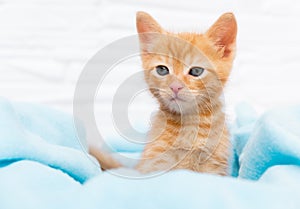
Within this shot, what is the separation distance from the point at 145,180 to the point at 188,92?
0.22 m

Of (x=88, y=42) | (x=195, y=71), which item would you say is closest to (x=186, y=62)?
(x=195, y=71)

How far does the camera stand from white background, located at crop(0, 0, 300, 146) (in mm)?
1355

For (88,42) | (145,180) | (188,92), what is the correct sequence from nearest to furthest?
(145,180)
(188,92)
(88,42)

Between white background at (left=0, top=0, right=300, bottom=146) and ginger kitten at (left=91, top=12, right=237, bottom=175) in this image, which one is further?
white background at (left=0, top=0, right=300, bottom=146)

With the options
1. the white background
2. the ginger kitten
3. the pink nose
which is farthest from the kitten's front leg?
the white background

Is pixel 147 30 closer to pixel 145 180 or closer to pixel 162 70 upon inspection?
pixel 162 70

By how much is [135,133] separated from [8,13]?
674mm

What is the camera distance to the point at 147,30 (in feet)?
2.63

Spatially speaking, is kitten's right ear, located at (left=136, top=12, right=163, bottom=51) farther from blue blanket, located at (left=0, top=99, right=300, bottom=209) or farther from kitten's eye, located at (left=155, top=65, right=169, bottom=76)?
blue blanket, located at (left=0, top=99, right=300, bottom=209)

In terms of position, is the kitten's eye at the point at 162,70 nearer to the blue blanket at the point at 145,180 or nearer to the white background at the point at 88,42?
the blue blanket at the point at 145,180

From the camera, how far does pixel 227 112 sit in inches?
32.6

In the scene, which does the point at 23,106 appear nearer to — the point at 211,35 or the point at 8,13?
the point at 211,35

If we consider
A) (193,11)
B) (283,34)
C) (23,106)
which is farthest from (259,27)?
(23,106)

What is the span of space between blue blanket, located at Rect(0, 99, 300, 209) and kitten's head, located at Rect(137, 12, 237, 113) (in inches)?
4.3
